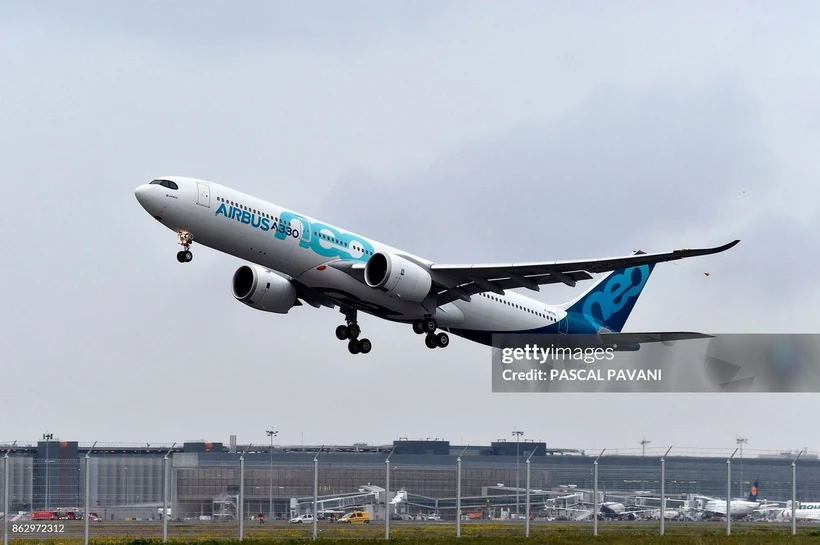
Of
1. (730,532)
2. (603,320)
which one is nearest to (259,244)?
(730,532)

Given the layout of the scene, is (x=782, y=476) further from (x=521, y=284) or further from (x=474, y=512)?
(x=521, y=284)

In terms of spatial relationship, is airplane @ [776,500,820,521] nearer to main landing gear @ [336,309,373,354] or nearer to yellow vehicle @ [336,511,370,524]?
yellow vehicle @ [336,511,370,524]

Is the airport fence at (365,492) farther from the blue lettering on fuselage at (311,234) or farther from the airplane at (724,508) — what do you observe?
the blue lettering on fuselage at (311,234)

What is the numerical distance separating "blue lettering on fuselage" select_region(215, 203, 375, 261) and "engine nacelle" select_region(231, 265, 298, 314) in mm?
4003

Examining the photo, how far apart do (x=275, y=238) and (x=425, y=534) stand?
13358 mm

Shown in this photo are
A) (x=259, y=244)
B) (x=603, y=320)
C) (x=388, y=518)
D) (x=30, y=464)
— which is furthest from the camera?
(x=603, y=320)

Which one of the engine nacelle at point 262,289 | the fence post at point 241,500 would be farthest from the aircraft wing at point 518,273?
the fence post at point 241,500

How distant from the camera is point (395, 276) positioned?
43.8 metres

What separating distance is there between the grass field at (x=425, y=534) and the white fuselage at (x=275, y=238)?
11803 mm

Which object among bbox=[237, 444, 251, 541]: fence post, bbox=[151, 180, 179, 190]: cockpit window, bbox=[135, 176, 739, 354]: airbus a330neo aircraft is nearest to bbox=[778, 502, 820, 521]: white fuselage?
bbox=[135, 176, 739, 354]: airbus a330neo aircraft

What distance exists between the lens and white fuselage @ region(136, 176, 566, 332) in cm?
4088

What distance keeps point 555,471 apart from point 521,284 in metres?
12.6

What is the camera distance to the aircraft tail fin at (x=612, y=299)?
58.5 m

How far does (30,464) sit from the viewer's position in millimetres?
29953
